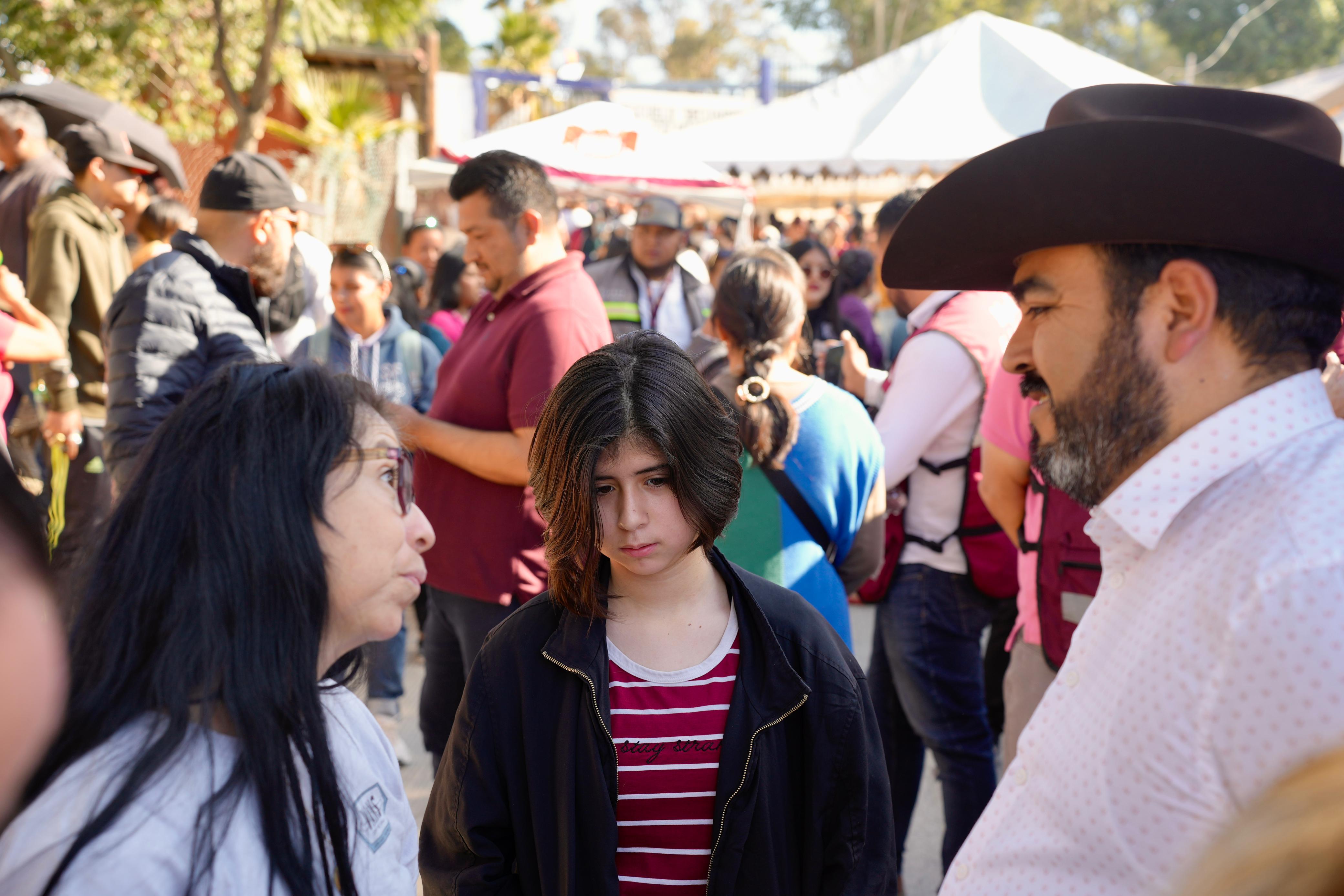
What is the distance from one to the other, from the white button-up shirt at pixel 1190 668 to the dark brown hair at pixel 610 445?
0.75 metres

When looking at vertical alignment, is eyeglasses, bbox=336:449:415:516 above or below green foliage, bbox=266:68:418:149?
below

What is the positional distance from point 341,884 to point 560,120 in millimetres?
6055

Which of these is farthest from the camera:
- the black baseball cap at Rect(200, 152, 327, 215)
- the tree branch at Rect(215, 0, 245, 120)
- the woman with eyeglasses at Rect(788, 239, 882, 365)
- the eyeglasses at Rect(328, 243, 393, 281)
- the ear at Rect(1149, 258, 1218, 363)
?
the tree branch at Rect(215, 0, 245, 120)

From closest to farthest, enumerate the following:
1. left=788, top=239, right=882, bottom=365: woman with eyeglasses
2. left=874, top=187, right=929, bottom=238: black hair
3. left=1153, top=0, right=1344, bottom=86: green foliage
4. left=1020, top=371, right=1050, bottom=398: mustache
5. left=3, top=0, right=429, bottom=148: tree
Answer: left=1020, top=371, right=1050, bottom=398: mustache → left=874, top=187, right=929, bottom=238: black hair → left=788, top=239, right=882, bottom=365: woman with eyeglasses → left=3, top=0, right=429, bottom=148: tree → left=1153, top=0, right=1344, bottom=86: green foliage

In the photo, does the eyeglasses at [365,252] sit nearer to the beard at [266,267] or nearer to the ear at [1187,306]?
A: the beard at [266,267]

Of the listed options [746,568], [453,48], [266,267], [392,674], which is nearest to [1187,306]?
[746,568]

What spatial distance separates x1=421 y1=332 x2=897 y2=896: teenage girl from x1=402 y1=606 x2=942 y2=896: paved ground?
2.72ft

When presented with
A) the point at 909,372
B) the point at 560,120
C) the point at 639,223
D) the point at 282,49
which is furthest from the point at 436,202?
the point at 909,372

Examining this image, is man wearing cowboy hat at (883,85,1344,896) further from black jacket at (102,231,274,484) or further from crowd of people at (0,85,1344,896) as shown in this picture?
black jacket at (102,231,274,484)

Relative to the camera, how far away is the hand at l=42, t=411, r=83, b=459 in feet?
12.5

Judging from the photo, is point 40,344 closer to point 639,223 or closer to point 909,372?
point 909,372

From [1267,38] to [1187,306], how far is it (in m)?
46.8

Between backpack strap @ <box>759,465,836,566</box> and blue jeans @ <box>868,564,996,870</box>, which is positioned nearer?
backpack strap @ <box>759,465,836,566</box>

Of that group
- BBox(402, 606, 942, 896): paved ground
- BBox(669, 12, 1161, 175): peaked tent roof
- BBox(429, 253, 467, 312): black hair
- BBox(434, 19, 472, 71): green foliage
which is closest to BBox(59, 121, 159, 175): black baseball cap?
BBox(429, 253, 467, 312): black hair
